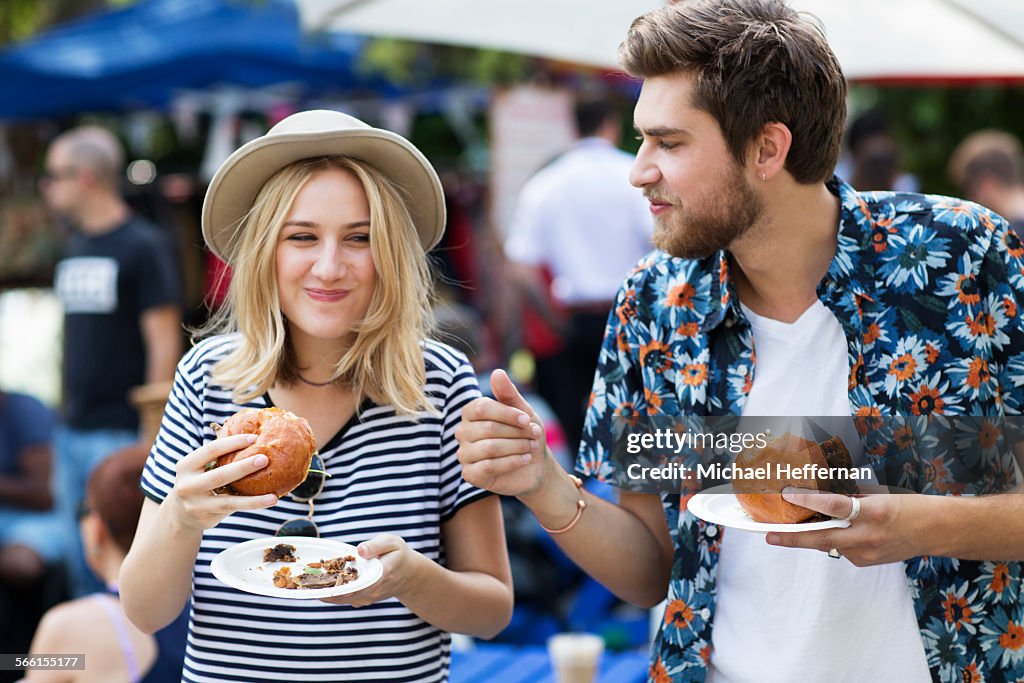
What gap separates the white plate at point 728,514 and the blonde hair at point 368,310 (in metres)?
0.59

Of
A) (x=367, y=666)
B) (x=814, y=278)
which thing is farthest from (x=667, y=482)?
(x=367, y=666)

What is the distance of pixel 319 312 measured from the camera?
90.7 inches

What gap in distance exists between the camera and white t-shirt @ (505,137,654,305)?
6590 mm

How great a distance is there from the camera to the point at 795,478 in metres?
2.00

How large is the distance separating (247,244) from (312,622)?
0.78m

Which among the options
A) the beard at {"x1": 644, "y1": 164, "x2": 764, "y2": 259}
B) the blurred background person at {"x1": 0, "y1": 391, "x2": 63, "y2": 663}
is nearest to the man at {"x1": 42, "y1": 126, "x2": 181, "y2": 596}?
the blurred background person at {"x1": 0, "y1": 391, "x2": 63, "y2": 663}

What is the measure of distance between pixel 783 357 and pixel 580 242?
4.41 metres

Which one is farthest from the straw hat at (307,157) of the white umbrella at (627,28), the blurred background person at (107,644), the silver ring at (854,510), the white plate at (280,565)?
the white umbrella at (627,28)

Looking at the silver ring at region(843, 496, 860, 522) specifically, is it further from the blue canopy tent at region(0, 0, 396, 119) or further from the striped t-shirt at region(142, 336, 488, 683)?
the blue canopy tent at region(0, 0, 396, 119)

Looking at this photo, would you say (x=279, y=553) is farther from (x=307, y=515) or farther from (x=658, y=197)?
(x=658, y=197)

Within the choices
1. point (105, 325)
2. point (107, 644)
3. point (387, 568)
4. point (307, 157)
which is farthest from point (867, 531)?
point (105, 325)

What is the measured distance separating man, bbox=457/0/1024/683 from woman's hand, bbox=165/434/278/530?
406 millimetres

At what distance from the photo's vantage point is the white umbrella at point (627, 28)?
3.55 meters

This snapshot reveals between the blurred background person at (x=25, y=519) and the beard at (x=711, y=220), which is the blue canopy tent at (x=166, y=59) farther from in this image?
the beard at (x=711, y=220)
